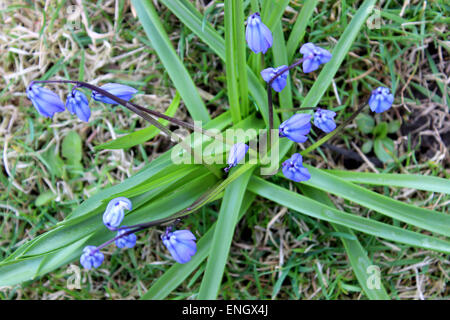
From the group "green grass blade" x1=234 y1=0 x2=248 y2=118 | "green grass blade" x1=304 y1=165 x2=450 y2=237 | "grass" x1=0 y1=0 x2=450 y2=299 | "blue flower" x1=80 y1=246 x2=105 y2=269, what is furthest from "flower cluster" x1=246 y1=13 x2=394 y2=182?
"blue flower" x1=80 y1=246 x2=105 y2=269

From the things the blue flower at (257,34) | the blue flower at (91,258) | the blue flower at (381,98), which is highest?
the blue flower at (257,34)

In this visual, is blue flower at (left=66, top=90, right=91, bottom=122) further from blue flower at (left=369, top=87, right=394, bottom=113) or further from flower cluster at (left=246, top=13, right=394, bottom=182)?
blue flower at (left=369, top=87, right=394, bottom=113)

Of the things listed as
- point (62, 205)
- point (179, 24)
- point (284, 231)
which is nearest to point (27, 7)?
point (179, 24)

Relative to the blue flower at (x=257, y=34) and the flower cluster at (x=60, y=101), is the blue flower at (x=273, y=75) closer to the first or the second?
the blue flower at (x=257, y=34)

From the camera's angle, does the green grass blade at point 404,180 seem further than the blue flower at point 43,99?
Yes

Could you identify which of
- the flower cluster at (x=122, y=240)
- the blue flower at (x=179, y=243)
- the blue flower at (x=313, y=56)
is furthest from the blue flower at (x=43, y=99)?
the blue flower at (x=313, y=56)

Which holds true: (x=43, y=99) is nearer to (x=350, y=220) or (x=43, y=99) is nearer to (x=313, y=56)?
(x=313, y=56)
